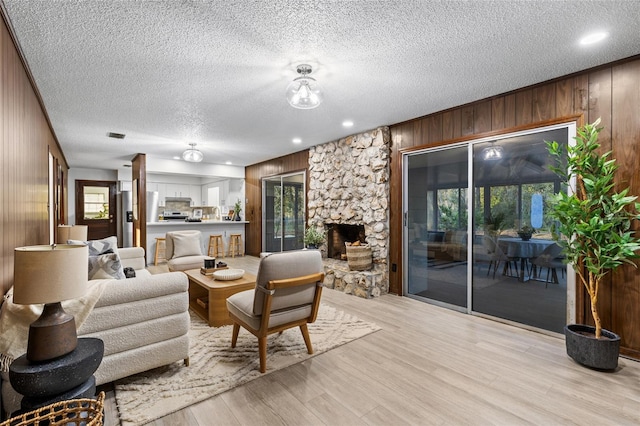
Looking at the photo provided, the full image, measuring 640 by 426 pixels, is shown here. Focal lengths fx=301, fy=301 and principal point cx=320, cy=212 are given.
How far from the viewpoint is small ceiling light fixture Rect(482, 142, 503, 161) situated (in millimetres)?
3418

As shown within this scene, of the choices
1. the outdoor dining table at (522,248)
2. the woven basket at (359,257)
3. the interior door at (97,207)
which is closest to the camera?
the outdoor dining table at (522,248)

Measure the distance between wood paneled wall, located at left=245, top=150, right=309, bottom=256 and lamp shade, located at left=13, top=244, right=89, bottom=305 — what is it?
5220 millimetres

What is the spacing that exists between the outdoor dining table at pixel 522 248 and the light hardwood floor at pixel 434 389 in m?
0.76

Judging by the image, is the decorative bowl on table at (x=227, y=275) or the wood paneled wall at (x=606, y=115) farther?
the decorative bowl on table at (x=227, y=275)

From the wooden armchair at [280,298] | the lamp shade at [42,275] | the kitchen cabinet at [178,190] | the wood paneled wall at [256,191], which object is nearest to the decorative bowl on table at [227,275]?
the wooden armchair at [280,298]

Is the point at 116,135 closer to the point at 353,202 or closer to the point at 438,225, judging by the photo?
the point at 353,202

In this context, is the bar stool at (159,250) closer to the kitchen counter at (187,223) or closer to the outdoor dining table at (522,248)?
the kitchen counter at (187,223)

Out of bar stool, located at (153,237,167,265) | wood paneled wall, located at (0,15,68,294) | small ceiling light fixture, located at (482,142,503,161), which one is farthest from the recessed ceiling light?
bar stool, located at (153,237,167,265)

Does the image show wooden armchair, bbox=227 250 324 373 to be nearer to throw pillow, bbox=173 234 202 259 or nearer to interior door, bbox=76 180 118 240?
throw pillow, bbox=173 234 202 259

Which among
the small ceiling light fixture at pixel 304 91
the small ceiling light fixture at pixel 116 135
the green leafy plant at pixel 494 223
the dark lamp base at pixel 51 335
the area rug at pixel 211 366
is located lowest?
the area rug at pixel 211 366

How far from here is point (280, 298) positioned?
2328mm

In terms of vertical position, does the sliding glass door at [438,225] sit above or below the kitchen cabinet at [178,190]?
below

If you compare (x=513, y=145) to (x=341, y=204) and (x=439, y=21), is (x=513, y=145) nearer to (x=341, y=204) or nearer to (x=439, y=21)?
(x=439, y=21)

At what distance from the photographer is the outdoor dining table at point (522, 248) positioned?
10.4ft
